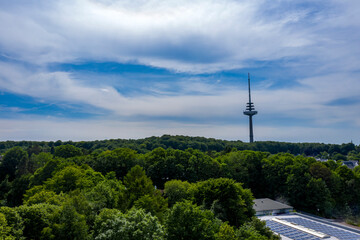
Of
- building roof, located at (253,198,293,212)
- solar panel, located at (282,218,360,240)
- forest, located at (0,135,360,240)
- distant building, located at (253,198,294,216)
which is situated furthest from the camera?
building roof, located at (253,198,293,212)

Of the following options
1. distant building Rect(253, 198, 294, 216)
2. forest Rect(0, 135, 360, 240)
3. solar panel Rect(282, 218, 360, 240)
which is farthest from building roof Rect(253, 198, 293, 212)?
solar panel Rect(282, 218, 360, 240)

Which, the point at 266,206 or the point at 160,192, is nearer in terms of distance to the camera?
the point at 160,192

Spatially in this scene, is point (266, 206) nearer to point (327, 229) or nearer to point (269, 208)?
point (269, 208)

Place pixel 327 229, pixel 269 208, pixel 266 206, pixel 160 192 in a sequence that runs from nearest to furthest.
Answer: pixel 327 229
pixel 160 192
pixel 269 208
pixel 266 206

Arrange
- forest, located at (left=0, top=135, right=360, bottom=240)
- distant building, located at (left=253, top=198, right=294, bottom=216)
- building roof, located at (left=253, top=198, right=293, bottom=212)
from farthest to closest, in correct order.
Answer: building roof, located at (left=253, top=198, right=293, bottom=212), distant building, located at (left=253, top=198, right=294, bottom=216), forest, located at (left=0, top=135, right=360, bottom=240)

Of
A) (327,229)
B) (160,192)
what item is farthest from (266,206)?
(160,192)

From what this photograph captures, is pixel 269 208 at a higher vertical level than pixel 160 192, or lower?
lower

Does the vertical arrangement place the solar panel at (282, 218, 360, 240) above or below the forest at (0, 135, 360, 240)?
below

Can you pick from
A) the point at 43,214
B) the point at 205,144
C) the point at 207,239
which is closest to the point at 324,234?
the point at 207,239

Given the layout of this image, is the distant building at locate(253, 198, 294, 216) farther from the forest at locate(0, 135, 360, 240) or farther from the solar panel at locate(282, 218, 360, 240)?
the solar panel at locate(282, 218, 360, 240)
